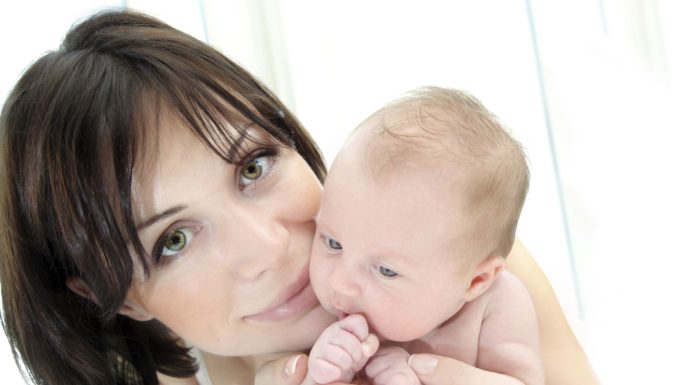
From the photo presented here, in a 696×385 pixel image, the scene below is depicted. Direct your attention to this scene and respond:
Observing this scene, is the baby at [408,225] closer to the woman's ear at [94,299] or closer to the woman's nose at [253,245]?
the woman's nose at [253,245]

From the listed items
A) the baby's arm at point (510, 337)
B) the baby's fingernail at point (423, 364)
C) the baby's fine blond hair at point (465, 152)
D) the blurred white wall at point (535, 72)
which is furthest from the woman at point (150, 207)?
the blurred white wall at point (535, 72)

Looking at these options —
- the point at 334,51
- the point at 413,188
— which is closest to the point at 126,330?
the point at 413,188

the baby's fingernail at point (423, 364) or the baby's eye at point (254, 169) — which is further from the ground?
the baby's eye at point (254, 169)

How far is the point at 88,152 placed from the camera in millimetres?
1207

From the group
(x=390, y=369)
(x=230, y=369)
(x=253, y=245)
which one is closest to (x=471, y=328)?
(x=390, y=369)

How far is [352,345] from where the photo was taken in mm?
1220

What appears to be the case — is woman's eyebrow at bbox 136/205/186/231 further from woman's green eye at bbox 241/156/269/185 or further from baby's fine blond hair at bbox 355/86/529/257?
baby's fine blond hair at bbox 355/86/529/257

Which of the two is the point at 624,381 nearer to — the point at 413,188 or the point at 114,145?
the point at 413,188

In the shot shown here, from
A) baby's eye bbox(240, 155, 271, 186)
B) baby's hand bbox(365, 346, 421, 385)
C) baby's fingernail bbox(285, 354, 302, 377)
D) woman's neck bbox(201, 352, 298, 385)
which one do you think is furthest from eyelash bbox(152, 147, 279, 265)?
woman's neck bbox(201, 352, 298, 385)

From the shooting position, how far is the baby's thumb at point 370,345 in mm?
1228

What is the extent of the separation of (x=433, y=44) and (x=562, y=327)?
3.37 feet

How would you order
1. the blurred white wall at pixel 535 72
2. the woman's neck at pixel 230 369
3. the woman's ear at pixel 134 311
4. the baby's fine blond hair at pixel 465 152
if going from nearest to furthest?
the baby's fine blond hair at pixel 465 152 < the woman's ear at pixel 134 311 < the woman's neck at pixel 230 369 < the blurred white wall at pixel 535 72

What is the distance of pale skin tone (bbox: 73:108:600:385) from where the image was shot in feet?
4.06

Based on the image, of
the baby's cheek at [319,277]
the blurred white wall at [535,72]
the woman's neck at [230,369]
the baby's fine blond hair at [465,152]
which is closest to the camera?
the baby's fine blond hair at [465,152]
